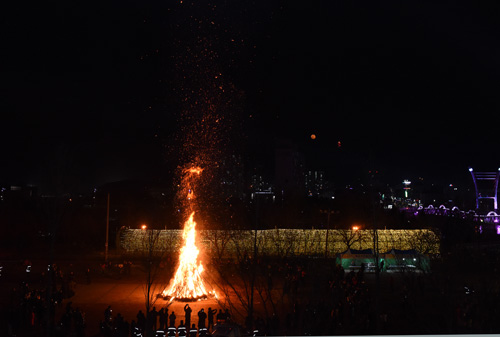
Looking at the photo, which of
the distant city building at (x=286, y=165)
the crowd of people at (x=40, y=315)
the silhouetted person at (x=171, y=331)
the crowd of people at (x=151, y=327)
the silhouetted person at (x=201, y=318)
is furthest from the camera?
the distant city building at (x=286, y=165)

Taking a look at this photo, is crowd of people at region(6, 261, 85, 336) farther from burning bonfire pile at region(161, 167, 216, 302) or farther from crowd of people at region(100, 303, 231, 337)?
burning bonfire pile at region(161, 167, 216, 302)

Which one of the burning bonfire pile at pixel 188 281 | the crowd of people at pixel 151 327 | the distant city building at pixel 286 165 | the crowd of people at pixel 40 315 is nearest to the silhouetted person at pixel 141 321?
the crowd of people at pixel 151 327

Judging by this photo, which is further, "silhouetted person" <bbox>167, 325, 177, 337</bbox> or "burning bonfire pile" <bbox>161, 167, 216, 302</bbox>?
"burning bonfire pile" <bbox>161, 167, 216, 302</bbox>

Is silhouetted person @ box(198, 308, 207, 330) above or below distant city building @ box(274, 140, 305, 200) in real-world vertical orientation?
below

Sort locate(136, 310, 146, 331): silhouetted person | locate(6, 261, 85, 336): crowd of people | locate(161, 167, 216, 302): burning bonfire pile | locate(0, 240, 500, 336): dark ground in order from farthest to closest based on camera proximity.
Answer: locate(161, 167, 216, 302): burning bonfire pile → locate(136, 310, 146, 331): silhouetted person → locate(6, 261, 85, 336): crowd of people → locate(0, 240, 500, 336): dark ground

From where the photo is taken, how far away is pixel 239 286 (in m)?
23.1

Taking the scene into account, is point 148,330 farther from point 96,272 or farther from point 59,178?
point 96,272

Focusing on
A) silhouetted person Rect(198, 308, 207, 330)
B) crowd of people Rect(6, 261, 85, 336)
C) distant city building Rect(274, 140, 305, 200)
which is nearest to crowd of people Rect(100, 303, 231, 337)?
silhouetted person Rect(198, 308, 207, 330)

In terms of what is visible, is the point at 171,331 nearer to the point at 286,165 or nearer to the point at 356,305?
the point at 356,305

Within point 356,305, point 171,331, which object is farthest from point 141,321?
point 356,305

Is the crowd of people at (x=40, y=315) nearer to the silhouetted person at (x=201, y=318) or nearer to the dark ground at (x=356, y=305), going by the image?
the dark ground at (x=356, y=305)

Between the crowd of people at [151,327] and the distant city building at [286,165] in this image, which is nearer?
the crowd of people at [151,327]

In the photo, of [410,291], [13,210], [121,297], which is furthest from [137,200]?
[410,291]

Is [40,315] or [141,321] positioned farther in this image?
[40,315]
